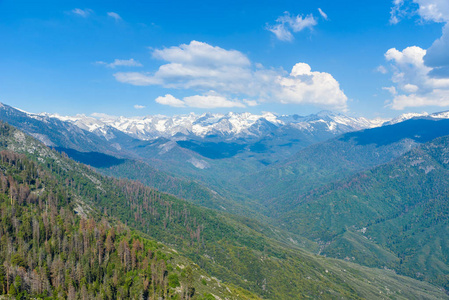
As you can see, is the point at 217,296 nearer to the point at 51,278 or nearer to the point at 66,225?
the point at 51,278

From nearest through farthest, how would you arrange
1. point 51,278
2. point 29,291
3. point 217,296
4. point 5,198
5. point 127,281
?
point 29,291 → point 51,278 → point 127,281 → point 217,296 → point 5,198

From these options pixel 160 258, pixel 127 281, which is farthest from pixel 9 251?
pixel 160 258

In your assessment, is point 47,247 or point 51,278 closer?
point 51,278

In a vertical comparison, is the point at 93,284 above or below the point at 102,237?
below

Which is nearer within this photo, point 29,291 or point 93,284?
point 29,291

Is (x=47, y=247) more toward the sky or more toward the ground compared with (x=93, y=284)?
more toward the sky

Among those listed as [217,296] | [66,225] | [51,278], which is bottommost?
[217,296]

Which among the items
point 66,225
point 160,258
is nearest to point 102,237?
point 66,225

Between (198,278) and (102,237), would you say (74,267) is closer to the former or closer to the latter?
(102,237)

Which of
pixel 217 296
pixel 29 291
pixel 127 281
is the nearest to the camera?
pixel 29 291
